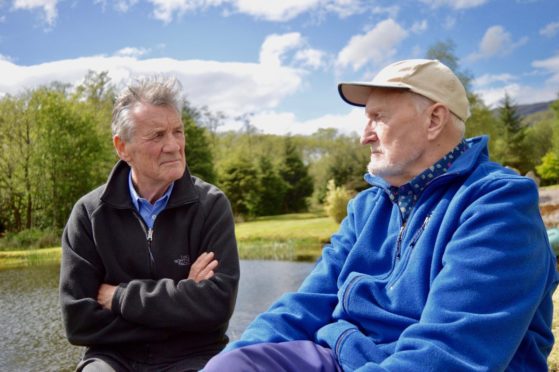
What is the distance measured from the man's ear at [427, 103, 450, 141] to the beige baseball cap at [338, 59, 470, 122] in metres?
0.02

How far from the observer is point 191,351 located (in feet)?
8.85

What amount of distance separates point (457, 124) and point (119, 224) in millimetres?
1770

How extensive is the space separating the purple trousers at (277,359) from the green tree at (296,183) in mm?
36466

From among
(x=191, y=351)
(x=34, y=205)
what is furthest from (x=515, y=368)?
(x=34, y=205)

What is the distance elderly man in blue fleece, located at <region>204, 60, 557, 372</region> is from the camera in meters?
1.68

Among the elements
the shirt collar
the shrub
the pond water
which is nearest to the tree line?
the shrub

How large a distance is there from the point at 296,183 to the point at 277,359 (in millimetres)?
36983

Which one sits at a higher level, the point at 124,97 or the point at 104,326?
the point at 124,97

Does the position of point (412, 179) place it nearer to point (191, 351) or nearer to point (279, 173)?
point (191, 351)

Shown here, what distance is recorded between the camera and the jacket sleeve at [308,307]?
86.0 inches

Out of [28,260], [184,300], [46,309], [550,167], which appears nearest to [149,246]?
[184,300]

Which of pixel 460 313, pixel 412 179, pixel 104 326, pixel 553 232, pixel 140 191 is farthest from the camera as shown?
pixel 553 232

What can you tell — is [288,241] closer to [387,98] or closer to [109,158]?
[109,158]

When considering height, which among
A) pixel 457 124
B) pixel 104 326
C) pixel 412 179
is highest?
pixel 457 124
